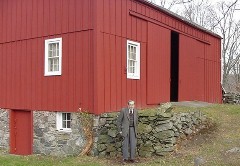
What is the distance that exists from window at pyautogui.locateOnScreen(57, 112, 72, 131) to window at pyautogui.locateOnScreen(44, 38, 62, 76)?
1.65 m

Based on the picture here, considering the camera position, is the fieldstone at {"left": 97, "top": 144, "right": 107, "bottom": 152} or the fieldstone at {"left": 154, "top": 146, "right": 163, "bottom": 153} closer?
the fieldstone at {"left": 154, "top": 146, "right": 163, "bottom": 153}

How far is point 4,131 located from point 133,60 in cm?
672

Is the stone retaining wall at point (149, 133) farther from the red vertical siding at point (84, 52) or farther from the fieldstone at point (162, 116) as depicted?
the red vertical siding at point (84, 52)

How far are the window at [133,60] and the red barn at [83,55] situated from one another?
0.04 meters

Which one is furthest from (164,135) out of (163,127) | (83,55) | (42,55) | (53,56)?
(42,55)

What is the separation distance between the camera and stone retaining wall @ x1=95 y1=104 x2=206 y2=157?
12.4 m

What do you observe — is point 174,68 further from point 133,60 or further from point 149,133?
point 149,133

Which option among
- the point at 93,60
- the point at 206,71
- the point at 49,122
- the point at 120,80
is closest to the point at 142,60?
the point at 120,80

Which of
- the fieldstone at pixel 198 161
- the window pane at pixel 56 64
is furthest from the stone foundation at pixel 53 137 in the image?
the fieldstone at pixel 198 161

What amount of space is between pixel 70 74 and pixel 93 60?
1321 mm

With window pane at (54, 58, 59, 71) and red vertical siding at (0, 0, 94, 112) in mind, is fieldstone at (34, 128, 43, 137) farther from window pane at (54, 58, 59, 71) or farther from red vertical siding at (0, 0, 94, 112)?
window pane at (54, 58, 59, 71)

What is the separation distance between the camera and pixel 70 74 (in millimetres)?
14062

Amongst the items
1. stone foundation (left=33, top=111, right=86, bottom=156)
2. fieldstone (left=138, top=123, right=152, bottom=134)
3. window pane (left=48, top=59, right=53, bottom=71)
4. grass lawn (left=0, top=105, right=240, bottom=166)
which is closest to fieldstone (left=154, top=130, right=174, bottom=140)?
fieldstone (left=138, top=123, right=152, bottom=134)

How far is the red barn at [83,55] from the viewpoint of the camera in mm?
13477
